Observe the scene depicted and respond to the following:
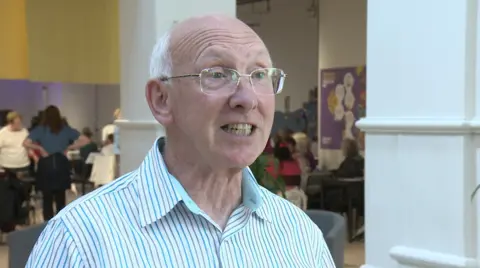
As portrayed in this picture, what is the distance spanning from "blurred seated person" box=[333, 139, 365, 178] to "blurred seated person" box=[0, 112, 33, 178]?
4316mm

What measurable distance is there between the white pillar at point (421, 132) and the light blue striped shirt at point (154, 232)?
176cm

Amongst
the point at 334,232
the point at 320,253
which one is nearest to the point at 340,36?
the point at 334,232

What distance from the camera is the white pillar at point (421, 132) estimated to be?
9.59 ft

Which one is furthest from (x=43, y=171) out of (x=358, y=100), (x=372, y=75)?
(x=372, y=75)

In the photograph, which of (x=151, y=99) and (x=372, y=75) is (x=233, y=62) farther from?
(x=372, y=75)

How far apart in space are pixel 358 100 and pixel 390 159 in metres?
7.64

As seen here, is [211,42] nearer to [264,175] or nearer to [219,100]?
[219,100]

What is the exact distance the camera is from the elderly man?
1.19 meters

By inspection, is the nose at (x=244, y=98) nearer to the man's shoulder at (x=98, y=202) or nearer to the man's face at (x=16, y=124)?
the man's shoulder at (x=98, y=202)

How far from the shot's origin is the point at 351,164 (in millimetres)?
9281

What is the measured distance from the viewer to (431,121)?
3006 millimetres

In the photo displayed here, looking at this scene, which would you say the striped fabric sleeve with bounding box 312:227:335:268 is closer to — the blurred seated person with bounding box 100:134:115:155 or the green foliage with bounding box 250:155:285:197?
the green foliage with bounding box 250:155:285:197

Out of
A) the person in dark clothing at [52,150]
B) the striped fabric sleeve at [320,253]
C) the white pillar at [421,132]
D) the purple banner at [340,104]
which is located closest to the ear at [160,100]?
the striped fabric sleeve at [320,253]

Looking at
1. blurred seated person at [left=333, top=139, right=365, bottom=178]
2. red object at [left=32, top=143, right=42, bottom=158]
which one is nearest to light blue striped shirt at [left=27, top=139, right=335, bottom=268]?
red object at [left=32, top=143, right=42, bottom=158]
